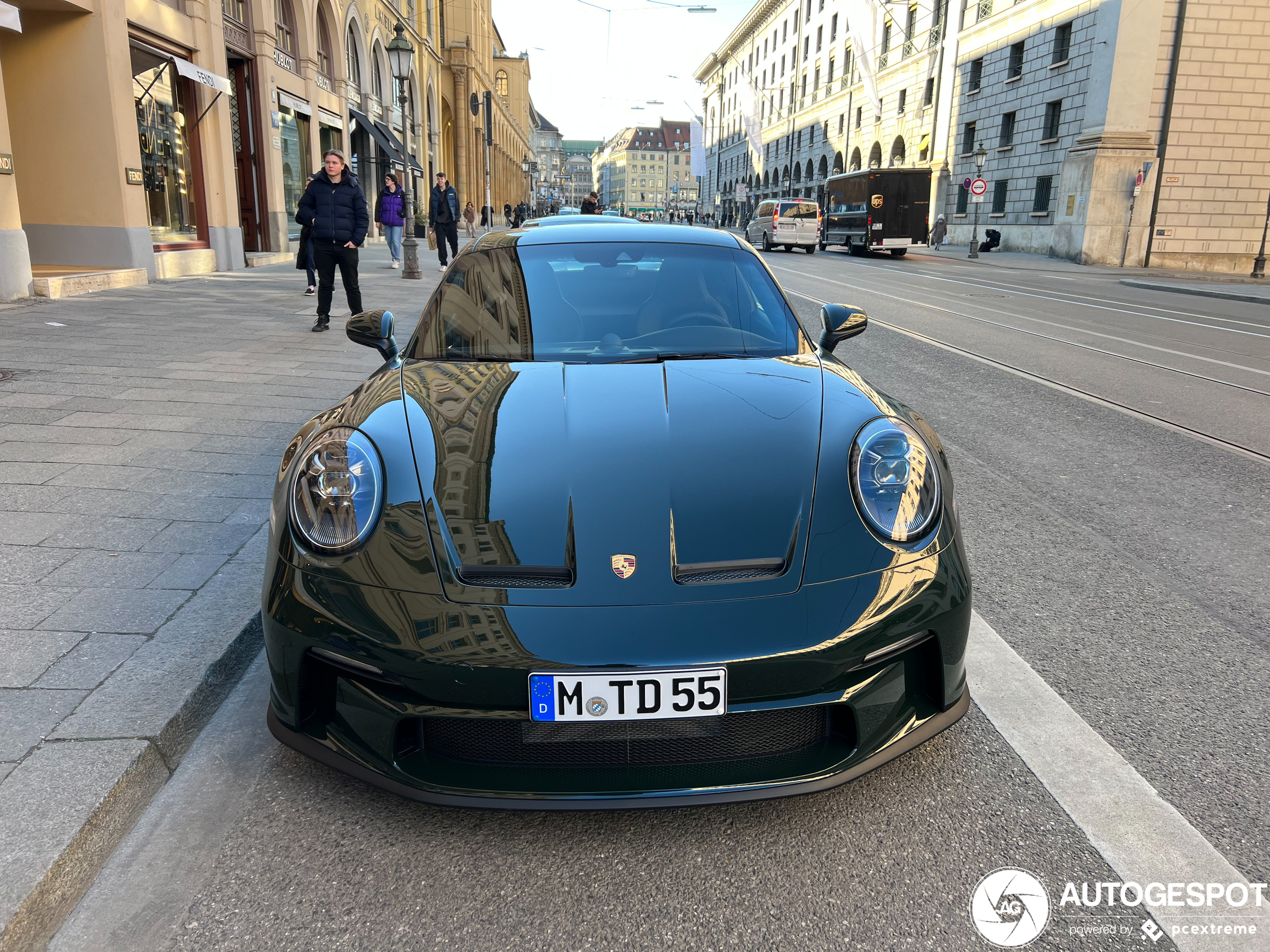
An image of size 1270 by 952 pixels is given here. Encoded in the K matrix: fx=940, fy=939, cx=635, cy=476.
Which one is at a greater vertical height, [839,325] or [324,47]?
[324,47]

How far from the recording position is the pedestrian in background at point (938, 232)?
136ft

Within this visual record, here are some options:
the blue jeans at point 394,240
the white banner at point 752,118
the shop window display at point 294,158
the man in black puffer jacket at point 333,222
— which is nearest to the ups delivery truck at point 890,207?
the blue jeans at point 394,240

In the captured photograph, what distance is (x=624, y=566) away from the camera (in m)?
2.09

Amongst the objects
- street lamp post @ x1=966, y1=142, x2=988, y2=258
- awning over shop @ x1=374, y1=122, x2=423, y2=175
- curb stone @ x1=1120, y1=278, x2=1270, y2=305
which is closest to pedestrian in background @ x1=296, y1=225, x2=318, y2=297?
curb stone @ x1=1120, y1=278, x2=1270, y2=305

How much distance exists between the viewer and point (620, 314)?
338 centimetres

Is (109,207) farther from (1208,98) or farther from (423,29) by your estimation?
(1208,98)

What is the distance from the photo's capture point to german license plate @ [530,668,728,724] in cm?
192

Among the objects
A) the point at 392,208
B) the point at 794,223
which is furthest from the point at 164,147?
the point at 794,223

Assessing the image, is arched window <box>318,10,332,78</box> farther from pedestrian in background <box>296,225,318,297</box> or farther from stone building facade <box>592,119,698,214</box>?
stone building facade <box>592,119,698,214</box>

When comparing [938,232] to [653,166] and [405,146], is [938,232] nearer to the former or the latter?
[405,146]

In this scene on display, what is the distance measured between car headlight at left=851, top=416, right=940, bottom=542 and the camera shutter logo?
2.50ft

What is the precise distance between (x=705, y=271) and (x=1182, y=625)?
213 cm

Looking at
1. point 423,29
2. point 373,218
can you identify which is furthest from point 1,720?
point 423,29

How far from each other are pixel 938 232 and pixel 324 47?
27.2m
